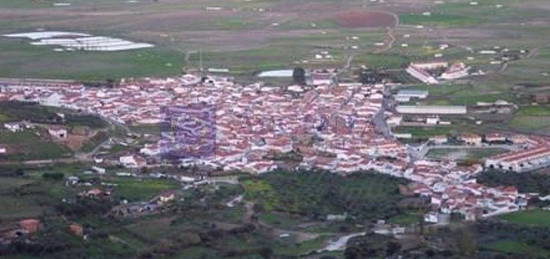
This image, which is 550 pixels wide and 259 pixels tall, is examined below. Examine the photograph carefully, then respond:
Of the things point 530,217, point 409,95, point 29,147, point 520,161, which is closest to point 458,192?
point 530,217

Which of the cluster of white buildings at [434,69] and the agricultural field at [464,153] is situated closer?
the agricultural field at [464,153]

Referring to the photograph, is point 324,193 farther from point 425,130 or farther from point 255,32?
point 255,32

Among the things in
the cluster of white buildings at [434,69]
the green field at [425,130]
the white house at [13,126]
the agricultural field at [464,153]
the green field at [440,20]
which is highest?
the white house at [13,126]

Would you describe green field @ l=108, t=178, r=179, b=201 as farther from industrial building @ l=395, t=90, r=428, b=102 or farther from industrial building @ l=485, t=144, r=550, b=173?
industrial building @ l=395, t=90, r=428, b=102

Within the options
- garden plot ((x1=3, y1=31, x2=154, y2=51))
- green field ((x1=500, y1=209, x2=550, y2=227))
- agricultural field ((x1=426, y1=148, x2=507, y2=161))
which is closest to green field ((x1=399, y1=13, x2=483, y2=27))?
garden plot ((x1=3, y1=31, x2=154, y2=51))

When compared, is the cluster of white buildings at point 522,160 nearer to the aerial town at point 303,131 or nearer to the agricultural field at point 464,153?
the aerial town at point 303,131

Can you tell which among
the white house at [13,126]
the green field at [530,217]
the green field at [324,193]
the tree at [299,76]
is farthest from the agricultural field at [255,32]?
the green field at [530,217]
